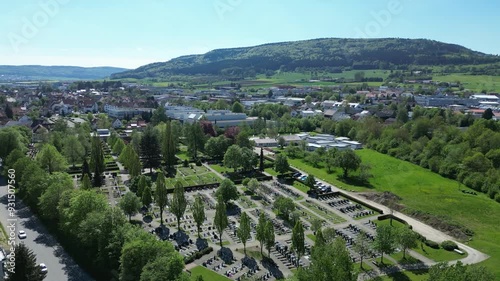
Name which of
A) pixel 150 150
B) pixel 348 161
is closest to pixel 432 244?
pixel 348 161

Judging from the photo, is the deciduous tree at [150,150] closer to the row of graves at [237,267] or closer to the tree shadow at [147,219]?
the tree shadow at [147,219]

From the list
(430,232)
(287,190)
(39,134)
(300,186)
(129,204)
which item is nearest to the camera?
(129,204)

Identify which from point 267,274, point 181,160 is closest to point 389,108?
point 181,160

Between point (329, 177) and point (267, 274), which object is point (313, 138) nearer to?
point (329, 177)

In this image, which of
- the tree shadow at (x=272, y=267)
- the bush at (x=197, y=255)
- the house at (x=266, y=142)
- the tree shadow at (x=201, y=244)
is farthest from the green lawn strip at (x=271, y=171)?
the tree shadow at (x=272, y=267)

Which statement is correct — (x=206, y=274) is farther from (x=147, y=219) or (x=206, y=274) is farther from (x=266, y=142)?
(x=266, y=142)
